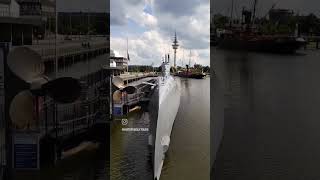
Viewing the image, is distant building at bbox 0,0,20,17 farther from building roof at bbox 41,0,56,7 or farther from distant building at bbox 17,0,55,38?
building roof at bbox 41,0,56,7

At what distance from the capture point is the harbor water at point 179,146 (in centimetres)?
344

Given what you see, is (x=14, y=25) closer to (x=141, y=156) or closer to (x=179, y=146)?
(x=141, y=156)

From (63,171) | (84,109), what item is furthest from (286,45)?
(63,171)

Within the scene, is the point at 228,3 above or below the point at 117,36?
above

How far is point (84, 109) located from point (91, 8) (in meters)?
0.72

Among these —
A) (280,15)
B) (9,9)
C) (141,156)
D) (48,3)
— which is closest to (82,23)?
(48,3)

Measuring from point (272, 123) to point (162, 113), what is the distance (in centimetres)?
81

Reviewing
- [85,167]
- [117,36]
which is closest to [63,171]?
[85,167]

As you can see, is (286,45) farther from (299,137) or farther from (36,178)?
(36,178)

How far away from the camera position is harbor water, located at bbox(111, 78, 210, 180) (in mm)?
3441

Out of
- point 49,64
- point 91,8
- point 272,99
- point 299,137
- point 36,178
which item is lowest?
point 36,178

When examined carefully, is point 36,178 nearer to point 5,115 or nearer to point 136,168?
point 5,115

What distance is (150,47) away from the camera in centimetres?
354

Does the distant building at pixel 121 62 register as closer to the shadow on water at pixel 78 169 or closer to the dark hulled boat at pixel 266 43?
the shadow on water at pixel 78 169
